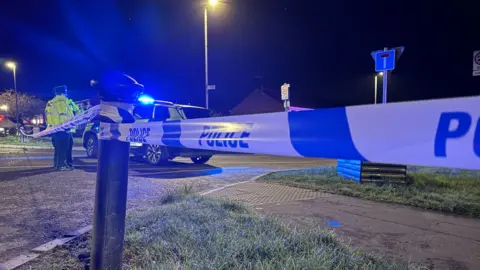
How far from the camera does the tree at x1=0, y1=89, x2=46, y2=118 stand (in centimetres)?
3846

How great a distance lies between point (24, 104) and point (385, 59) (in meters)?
43.0

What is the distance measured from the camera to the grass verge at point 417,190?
5625 mm

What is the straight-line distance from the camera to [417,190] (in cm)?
669

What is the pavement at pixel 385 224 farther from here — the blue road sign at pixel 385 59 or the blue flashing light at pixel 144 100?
the blue road sign at pixel 385 59

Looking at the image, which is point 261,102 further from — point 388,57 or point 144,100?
point 144,100

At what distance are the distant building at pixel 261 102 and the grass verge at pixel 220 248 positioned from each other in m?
40.5

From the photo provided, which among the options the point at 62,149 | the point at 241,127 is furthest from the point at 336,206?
the point at 62,149

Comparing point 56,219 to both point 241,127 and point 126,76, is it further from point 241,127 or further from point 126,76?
point 241,127

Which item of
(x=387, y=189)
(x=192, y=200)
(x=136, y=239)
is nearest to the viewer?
(x=136, y=239)

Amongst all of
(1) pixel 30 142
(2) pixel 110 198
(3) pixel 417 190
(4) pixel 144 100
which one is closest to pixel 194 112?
(4) pixel 144 100

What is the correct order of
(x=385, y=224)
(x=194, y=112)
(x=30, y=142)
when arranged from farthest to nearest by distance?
(x=30, y=142)
(x=194, y=112)
(x=385, y=224)

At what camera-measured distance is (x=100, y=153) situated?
7.82 ft

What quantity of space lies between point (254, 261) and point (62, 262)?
1.74 meters

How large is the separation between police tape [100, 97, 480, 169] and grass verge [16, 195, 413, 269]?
3.57ft
